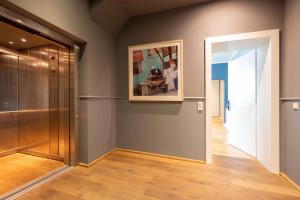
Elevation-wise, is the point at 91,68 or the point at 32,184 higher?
the point at 91,68

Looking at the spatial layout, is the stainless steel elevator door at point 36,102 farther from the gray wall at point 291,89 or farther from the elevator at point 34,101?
the gray wall at point 291,89

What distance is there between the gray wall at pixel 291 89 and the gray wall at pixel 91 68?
3.11m

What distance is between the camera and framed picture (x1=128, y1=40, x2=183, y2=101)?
2984mm

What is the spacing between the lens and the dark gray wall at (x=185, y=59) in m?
2.61

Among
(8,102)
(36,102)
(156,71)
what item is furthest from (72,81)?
(8,102)

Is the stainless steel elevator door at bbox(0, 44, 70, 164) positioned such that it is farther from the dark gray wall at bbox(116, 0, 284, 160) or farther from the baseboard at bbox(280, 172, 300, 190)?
the baseboard at bbox(280, 172, 300, 190)

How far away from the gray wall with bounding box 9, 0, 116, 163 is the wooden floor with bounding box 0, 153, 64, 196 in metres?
0.64

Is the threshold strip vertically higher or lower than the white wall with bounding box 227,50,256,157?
lower

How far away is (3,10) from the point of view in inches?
65.9

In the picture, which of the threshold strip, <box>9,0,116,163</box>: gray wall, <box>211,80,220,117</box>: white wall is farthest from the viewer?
<box>211,80,220,117</box>: white wall

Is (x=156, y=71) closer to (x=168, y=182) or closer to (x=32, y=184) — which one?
(x=168, y=182)

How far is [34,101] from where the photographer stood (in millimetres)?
3438

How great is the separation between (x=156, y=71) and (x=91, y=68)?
4.09ft

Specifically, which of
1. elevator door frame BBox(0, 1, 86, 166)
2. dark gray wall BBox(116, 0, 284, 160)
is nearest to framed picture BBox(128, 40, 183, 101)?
dark gray wall BBox(116, 0, 284, 160)
